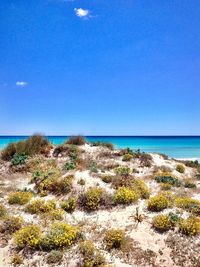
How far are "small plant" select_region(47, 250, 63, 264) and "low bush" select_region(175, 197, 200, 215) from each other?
6722 millimetres

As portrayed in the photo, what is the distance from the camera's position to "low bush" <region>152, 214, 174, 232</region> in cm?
1457

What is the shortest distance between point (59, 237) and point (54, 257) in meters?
0.89

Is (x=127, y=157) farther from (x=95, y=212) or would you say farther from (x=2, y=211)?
(x=2, y=211)

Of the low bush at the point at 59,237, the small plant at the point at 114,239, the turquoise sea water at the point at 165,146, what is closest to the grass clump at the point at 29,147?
the turquoise sea water at the point at 165,146

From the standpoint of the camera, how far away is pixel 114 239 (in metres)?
13.5

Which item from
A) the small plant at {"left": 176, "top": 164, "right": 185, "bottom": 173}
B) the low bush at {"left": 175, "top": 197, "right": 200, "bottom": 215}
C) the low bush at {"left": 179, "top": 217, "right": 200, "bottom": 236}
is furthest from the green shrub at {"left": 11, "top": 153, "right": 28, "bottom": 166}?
the low bush at {"left": 179, "top": 217, "right": 200, "bottom": 236}

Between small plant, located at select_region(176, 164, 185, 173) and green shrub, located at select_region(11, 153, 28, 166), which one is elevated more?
green shrub, located at select_region(11, 153, 28, 166)

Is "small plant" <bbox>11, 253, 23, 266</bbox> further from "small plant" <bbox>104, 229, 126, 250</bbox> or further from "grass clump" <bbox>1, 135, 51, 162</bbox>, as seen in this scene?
"grass clump" <bbox>1, 135, 51, 162</bbox>

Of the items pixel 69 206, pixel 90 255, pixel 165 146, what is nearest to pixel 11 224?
pixel 69 206

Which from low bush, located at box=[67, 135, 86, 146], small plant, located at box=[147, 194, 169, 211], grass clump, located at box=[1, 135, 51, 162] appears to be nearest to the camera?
small plant, located at box=[147, 194, 169, 211]

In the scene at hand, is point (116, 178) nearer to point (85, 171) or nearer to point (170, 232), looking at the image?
point (85, 171)

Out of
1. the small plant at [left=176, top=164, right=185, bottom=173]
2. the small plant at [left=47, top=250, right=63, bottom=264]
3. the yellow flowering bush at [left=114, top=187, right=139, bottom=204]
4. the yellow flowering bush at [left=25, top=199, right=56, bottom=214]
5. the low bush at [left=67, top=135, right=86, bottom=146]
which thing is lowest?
the small plant at [left=47, top=250, right=63, bottom=264]

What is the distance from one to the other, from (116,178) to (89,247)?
7.07 m

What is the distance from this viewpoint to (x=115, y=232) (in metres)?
13.8
